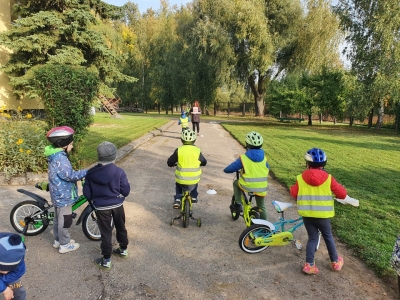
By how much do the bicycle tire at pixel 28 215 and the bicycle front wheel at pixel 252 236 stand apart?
2832 mm

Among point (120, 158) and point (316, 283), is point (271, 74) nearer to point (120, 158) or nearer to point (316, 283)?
point (120, 158)

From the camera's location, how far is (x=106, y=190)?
137 inches

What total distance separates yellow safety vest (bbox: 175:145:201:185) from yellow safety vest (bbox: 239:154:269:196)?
2.56 feet

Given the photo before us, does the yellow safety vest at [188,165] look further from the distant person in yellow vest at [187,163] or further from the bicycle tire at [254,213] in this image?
the bicycle tire at [254,213]

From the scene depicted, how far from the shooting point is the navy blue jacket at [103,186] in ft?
11.4

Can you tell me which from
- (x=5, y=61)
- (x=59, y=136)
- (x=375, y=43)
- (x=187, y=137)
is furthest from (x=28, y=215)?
(x=375, y=43)

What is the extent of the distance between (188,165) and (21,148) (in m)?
4.63

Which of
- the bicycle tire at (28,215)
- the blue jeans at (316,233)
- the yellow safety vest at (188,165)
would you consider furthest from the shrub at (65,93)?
the blue jeans at (316,233)

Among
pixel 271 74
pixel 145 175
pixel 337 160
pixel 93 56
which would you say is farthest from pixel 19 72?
pixel 271 74

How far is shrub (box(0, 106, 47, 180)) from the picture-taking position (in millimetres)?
6980

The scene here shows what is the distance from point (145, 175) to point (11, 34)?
44.2 feet

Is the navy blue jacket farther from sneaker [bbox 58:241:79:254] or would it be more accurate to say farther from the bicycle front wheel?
the bicycle front wheel

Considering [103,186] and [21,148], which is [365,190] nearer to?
[103,186]

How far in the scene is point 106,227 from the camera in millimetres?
3557
